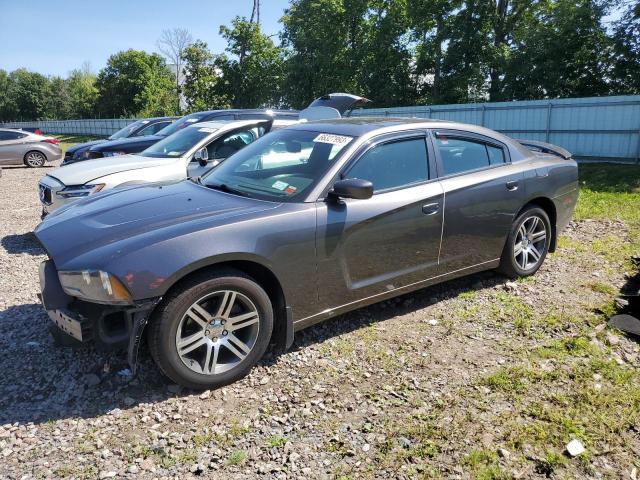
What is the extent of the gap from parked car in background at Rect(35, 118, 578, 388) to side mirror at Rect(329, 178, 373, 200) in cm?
1

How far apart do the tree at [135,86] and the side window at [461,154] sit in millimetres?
45286

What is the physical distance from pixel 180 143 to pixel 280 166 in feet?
12.9

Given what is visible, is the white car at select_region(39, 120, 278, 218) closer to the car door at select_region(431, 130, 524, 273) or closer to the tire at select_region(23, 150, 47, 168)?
the car door at select_region(431, 130, 524, 273)

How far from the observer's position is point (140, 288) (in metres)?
2.87

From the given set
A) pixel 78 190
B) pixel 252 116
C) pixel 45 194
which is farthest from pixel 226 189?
pixel 252 116

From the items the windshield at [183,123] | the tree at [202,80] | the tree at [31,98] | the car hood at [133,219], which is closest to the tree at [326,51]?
the tree at [202,80]

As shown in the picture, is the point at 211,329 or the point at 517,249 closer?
the point at 211,329

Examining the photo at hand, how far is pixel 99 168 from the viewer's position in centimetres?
662

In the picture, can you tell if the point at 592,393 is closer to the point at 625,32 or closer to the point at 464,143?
the point at 464,143

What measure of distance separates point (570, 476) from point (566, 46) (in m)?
24.0

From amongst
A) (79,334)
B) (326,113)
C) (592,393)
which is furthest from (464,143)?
(326,113)

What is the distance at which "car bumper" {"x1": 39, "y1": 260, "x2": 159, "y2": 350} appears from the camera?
2.94m

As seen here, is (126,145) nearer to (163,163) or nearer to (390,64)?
(163,163)

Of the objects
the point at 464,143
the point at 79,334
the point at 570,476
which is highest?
the point at 464,143
